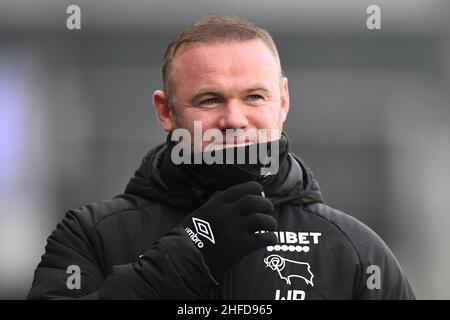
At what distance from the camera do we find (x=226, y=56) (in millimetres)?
1710

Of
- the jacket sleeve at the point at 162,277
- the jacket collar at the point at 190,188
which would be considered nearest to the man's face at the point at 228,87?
the jacket collar at the point at 190,188

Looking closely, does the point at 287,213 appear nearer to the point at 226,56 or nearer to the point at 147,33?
the point at 226,56

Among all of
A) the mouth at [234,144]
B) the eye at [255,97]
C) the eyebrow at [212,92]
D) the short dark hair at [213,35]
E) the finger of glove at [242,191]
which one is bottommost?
the finger of glove at [242,191]

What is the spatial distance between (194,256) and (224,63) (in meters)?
0.44

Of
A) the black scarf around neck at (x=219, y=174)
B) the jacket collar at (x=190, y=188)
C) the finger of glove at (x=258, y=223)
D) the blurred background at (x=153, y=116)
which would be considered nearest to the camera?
the finger of glove at (x=258, y=223)

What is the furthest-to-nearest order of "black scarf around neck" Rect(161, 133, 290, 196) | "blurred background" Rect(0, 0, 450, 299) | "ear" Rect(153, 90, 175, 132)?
1. "blurred background" Rect(0, 0, 450, 299)
2. "ear" Rect(153, 90, 175, 132)
3. "black scarf around neck" Rect(161, 133, 290, 196)

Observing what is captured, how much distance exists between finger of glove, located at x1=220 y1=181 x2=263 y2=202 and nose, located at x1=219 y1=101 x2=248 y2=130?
0.15 meters

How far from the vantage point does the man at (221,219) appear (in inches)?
59.9

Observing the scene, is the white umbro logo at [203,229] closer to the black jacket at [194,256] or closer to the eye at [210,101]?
the black jacket at [194,256]

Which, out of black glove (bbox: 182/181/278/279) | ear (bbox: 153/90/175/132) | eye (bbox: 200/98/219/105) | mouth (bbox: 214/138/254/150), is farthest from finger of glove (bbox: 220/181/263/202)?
ear (bbox: 153/90/175/132)

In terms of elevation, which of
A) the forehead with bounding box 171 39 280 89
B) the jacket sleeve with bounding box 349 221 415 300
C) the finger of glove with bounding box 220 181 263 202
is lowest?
the jacket sleeve with bounding box 349 221 415 300

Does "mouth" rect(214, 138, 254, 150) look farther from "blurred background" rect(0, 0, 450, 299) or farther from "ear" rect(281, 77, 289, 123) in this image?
"blurred background" rect(0, 0, 450, 299)

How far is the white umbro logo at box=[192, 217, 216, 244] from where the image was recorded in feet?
5.02

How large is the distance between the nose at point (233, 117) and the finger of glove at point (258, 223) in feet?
0.72
